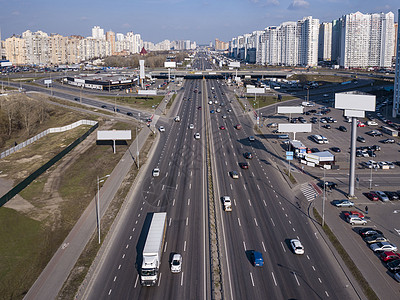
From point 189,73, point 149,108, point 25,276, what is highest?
point 189,73

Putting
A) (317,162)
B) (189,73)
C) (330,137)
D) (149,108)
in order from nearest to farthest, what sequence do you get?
1. (317,162)
2. (330,137)
3. (149,108)
4. (189,73)

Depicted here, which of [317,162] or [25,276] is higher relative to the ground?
[317,162]

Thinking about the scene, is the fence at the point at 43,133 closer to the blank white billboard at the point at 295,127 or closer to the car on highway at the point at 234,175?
the car on highway at the point at 234,175

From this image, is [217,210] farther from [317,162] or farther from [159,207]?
[317,162]

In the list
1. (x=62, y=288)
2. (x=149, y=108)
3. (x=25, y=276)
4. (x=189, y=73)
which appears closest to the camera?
(x=62, y=288)

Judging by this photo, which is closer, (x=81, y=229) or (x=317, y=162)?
(x=81, y=229)

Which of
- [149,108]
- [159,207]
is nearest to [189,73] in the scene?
A: [149,108]
